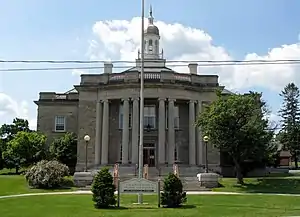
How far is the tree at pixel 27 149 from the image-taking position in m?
49.2

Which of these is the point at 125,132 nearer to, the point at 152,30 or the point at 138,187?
the point at 152,30

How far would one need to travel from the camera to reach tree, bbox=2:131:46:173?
161 ft

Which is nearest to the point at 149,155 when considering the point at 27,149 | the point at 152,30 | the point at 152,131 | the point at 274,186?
the point at 152,131

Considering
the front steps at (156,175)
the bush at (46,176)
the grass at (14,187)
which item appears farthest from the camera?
the front steps at (156,175)

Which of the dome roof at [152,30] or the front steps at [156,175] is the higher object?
the dome roof at [152,30]

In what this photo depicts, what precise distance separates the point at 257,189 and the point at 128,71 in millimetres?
20256

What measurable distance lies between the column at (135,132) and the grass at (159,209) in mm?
18557

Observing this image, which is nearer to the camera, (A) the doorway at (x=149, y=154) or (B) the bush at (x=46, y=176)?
(B) the bush at (x=46, y=176)

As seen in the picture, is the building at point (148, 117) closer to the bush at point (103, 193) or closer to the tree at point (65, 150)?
the tree at point (65, 150)

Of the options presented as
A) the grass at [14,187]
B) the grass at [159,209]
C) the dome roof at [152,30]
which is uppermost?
the dome roof at [152,30]

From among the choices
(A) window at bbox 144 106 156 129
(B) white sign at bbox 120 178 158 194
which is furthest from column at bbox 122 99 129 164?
(B) white sign at bbox 120 178 158 194

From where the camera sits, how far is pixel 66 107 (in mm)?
55781

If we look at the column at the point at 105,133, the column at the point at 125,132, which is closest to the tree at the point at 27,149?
the column at the point at 105,133

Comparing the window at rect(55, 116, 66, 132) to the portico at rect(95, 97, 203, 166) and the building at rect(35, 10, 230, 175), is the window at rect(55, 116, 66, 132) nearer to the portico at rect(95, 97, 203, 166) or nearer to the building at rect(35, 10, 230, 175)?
the building at rect(35, 10, 230, 175)
